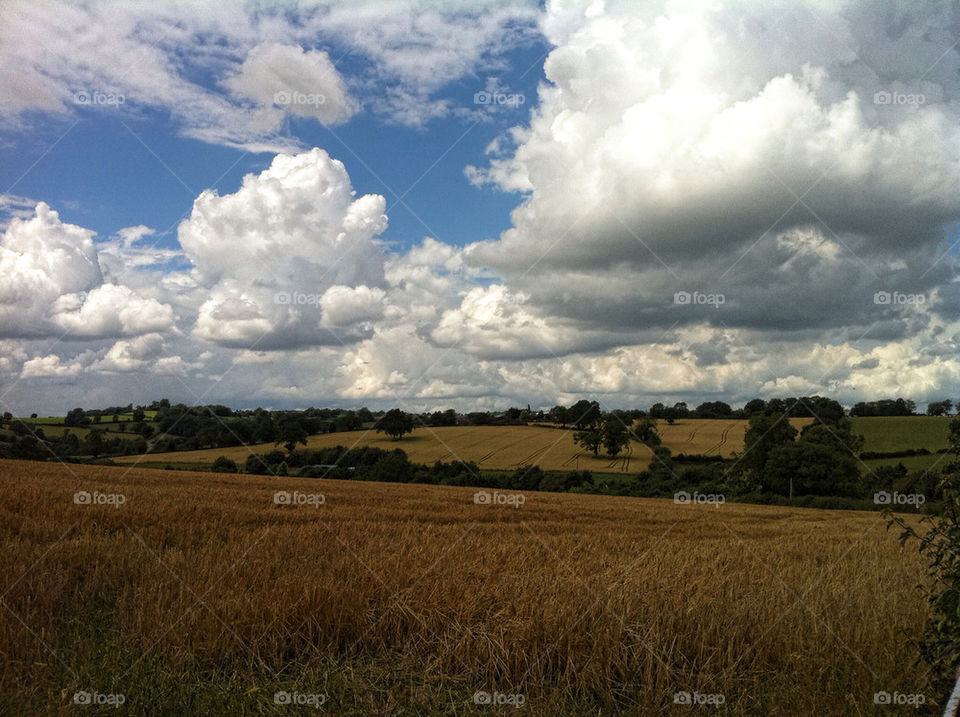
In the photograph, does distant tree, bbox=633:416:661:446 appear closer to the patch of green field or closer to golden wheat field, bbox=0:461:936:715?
the patch of green field

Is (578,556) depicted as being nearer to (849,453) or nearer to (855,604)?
(855,604)

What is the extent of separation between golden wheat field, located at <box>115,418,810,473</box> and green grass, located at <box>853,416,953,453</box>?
818cm

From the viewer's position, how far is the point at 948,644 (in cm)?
523

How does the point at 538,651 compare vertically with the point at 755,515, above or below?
above

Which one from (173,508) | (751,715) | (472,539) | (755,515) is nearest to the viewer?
(751,715)

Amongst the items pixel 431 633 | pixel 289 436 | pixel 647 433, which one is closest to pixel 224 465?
pixel 289 436

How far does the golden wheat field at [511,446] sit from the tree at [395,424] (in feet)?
2.58

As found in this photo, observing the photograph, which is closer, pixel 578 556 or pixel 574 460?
pixel 578 556

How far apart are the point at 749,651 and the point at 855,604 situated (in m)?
2.88

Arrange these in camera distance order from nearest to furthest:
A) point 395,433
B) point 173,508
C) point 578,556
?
point 578,556, point 173,508, point 395,433

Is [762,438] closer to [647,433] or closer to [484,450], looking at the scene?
[647,433]

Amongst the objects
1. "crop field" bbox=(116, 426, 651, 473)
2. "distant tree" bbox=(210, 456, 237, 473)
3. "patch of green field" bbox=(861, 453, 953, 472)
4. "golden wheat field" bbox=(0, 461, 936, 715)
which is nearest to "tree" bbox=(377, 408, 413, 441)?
"crop field" bbox=(116, 426, 651, 473)

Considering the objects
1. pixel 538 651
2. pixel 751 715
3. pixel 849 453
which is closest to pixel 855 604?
pixel 751 715

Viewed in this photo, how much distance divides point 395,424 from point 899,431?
69038 mm
